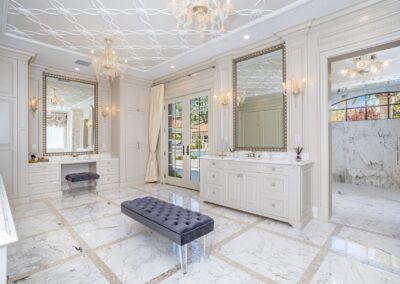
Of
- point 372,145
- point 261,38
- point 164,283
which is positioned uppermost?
point 261,38

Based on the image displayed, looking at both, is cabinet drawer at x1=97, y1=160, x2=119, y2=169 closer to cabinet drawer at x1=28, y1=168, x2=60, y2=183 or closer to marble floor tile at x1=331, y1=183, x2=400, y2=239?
cabinet drawer at x1=28, y1=168, x2=60, y2=183

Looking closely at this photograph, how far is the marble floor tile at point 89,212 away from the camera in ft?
11.8

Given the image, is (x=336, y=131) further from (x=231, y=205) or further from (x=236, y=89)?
(x=231, y=205)

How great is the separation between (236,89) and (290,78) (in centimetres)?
115

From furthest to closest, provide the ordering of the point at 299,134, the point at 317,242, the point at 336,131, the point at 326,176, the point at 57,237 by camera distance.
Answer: the point at 336,131 → the point at 299,134 → the point at 326,176 → the point at 57,237 → the point at 317,242

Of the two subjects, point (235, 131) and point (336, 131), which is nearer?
point (235, 131)

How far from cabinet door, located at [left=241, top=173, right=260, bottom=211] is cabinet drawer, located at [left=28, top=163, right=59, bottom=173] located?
4295mm

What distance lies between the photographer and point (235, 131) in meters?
4.53

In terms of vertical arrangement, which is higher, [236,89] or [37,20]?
[37,20]

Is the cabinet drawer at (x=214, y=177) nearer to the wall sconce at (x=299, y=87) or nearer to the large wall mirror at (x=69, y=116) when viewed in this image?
the wall sconce at (x=299, y=87)

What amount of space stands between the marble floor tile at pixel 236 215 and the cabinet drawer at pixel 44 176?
12.2 feet

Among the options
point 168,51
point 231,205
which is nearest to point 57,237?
point 231,205

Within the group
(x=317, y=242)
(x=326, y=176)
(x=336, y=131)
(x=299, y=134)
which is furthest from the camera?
(x=336, y=131)

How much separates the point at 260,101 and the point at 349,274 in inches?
119
